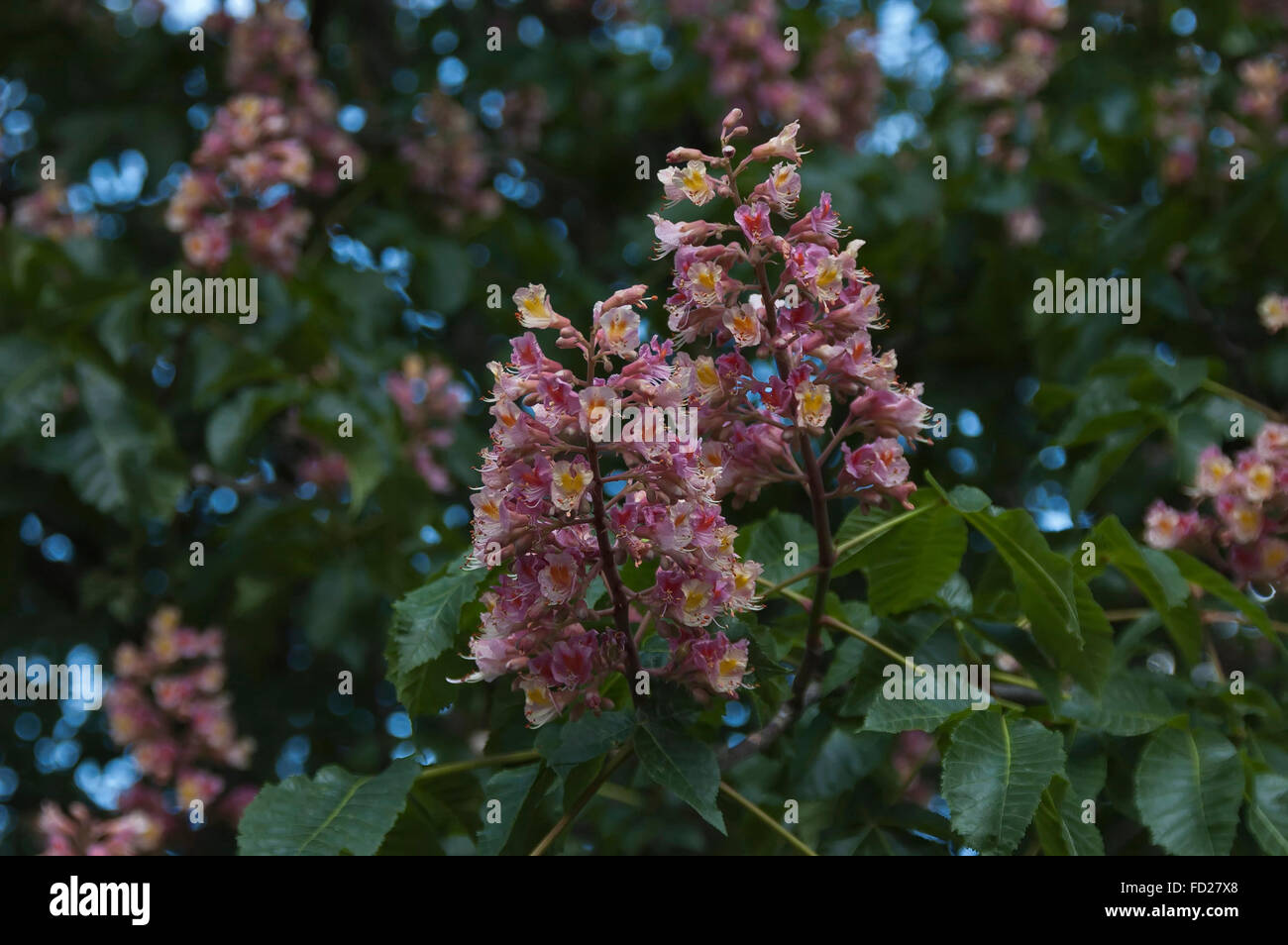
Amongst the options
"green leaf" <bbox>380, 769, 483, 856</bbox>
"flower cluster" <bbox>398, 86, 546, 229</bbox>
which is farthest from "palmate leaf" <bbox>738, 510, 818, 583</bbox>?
"flower cluster" <bbox>398, 86, 546, 229</bbox>

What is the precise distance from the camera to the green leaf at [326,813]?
179 centimetres

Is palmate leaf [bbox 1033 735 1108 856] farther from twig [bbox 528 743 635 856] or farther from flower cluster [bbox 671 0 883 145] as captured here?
flower cluster [bbox 671 0 883 145]

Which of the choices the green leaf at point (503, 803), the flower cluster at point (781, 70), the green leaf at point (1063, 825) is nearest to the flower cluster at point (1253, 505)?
the green leaf at point (1063, 825)

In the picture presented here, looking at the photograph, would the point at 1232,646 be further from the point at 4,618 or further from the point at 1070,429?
the point at 4,618

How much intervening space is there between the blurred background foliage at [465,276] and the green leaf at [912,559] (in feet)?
1.10

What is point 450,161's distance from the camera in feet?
16.6

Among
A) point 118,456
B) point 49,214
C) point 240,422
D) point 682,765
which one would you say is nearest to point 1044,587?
point 682,765

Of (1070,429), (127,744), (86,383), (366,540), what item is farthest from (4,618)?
(1070,429)

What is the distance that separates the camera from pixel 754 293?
1961 mm

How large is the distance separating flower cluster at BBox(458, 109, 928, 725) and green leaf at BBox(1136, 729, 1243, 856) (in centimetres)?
60

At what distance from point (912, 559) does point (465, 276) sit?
9.14 feet

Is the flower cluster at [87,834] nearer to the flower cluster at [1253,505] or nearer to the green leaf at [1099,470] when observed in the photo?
the green leaf at [1099,470]

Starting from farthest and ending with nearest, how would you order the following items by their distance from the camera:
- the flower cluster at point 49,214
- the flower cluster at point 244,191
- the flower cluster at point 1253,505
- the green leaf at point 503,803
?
the flower cluster at point 49,214 < the flower cluster at point 244,191 < the flower cluster at point 1253,505 < the green leaf at point 503,803

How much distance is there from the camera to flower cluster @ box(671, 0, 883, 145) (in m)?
4.94
